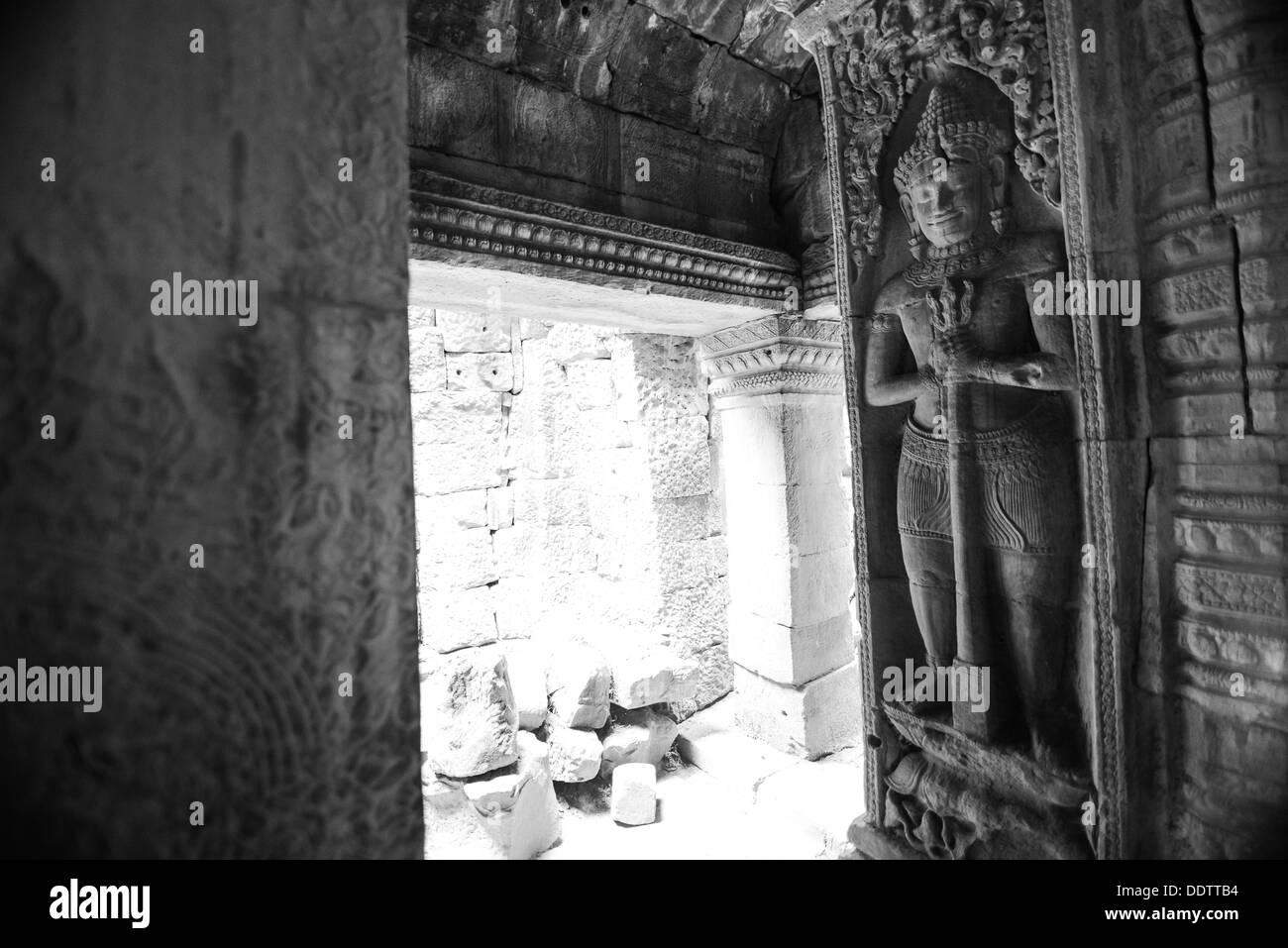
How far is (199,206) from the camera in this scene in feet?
2.28

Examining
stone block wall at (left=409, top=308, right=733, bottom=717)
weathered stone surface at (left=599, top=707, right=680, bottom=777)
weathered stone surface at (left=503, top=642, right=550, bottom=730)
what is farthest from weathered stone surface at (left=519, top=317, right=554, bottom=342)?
weathered stone surface at (left=599, top=707, right=680, bottom=777)

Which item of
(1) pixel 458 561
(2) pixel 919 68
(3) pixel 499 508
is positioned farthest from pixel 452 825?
(2) pixel 919 68

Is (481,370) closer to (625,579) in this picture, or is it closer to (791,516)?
(625,579)

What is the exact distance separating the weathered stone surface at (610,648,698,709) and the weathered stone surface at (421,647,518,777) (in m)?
0.86

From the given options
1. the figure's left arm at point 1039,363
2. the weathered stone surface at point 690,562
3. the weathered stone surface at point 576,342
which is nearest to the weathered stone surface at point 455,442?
the weathered stone surface at point 576,342

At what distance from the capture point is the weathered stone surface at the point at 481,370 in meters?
5.23

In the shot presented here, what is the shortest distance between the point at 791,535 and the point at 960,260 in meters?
2.37

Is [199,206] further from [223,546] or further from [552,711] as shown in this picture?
[552,711]

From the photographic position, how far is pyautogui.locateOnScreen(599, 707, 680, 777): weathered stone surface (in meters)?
4.24

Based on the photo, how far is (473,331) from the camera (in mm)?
5371

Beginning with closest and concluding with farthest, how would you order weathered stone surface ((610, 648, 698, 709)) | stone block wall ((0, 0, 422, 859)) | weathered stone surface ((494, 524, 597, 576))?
1. stone block wall ((0, 0, 422, 859))
2. weathered stone surface ((610, 648, 698, 709))
3. weathered stone surface ((494, 524, 597, 576))

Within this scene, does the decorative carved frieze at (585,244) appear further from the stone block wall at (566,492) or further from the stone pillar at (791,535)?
the stone block wall at (566,492)

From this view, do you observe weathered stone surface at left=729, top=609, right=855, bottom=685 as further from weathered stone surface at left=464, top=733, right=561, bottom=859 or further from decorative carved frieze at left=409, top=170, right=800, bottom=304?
decorative carved frieze at left=409, top=170, right=800, bottom=304

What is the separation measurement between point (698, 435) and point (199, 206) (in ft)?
14.8
